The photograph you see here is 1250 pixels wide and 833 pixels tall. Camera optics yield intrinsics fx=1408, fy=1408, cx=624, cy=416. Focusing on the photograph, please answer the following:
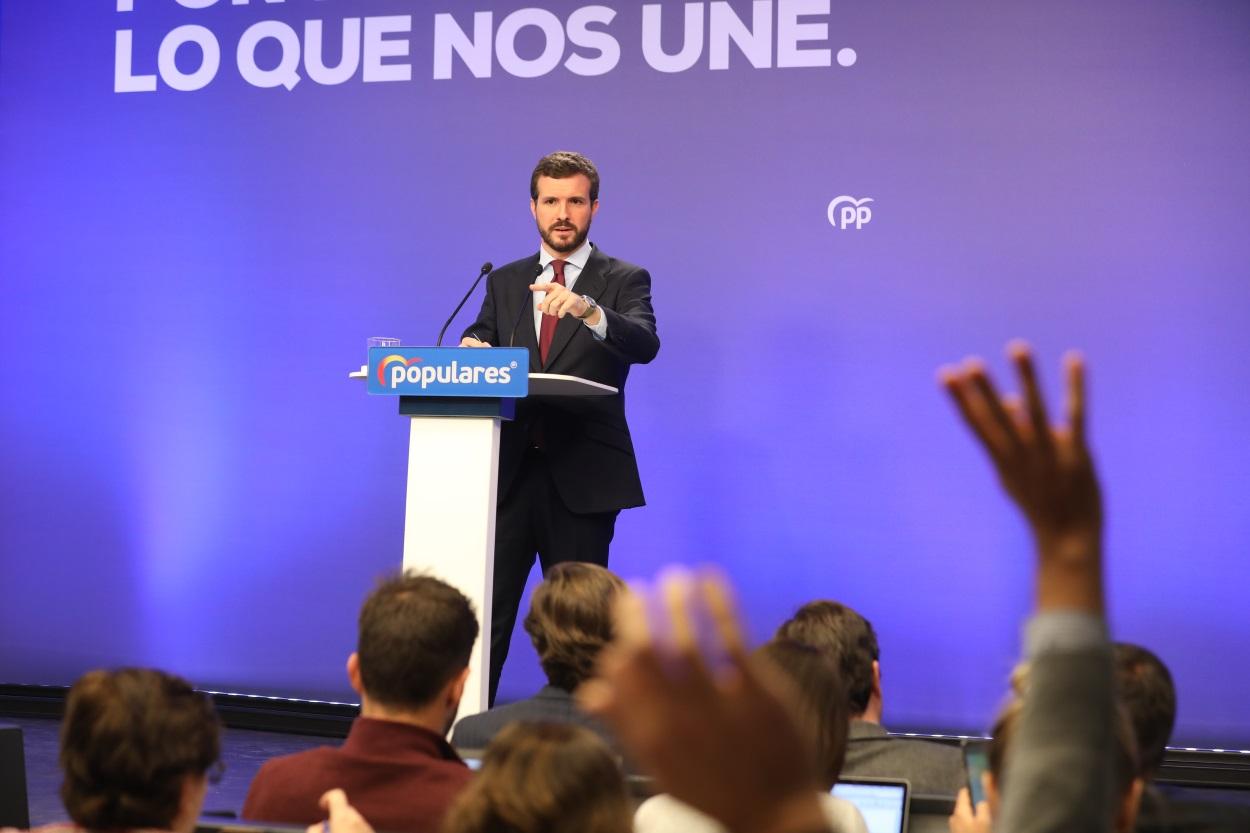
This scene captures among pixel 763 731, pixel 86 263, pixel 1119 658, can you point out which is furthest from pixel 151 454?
pixel 763 731

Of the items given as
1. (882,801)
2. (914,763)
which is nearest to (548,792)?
(882,801)

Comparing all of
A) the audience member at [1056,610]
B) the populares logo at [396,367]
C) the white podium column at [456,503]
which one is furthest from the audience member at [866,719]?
the audience member at [1056,610]

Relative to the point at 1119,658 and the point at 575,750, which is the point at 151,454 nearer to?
the point at 1119,658

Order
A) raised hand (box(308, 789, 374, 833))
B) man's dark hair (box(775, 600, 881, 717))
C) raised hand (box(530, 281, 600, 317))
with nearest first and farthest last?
raised hand (box(308, 789, 374, 833)) → man's dark hair (box(775, 600, 881, 717)) → raised hand (box(530, 281, 600, 317))

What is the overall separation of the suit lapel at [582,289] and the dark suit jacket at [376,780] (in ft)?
7.82

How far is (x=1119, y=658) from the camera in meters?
1.88

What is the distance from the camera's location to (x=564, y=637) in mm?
2500

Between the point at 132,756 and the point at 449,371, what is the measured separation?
2222 millimetres

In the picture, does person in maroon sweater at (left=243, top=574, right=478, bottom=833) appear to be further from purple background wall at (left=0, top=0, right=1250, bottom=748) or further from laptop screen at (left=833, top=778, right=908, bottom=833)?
purple background wall at (left=0, top=0, right=1250, bottom=748)

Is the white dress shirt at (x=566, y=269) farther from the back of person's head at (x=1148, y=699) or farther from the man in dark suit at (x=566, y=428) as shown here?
the back of person's head at (x=1148, y=699)

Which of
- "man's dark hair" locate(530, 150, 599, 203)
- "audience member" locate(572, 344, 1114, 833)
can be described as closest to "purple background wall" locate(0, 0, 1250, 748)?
"man's dark hair" locate(530, 150, 599, 203)

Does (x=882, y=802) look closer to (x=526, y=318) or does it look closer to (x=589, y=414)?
(x=589, y=414)

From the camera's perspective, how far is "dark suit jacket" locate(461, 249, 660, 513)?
411cm

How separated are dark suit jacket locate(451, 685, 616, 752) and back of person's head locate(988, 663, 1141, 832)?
108 centimetres
